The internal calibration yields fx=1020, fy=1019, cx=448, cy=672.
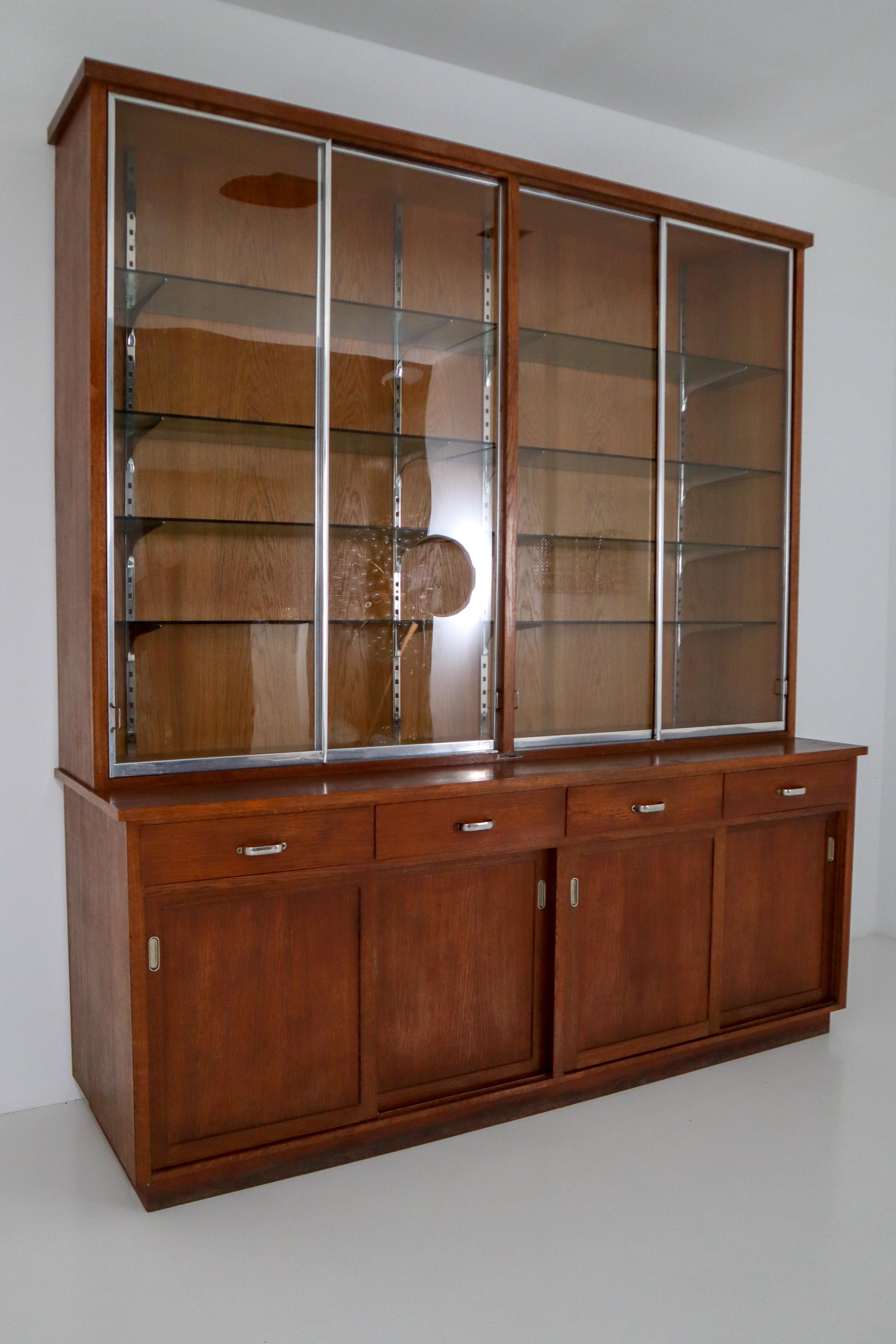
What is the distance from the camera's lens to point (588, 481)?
10.5 feet

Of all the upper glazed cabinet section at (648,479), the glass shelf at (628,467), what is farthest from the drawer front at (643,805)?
the glass shelf at (628,467)

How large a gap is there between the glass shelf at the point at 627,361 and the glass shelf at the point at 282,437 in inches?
15.7

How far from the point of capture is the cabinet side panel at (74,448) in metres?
2.38

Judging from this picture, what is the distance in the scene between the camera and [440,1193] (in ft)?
7.75

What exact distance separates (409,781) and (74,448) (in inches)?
45.8

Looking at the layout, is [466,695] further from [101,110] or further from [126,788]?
[101,110]

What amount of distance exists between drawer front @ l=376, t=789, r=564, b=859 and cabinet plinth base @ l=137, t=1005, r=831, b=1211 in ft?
2.15

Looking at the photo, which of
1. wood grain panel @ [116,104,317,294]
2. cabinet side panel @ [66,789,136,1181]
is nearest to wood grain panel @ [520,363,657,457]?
wood grain panel @ [116,104,317,294]

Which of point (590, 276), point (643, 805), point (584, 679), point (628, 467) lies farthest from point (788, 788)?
point (590, 276)

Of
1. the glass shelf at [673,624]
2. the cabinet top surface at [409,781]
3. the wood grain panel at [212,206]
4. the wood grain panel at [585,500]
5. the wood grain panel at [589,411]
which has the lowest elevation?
the cabinet top surface at [409,781]

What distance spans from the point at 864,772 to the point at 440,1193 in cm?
284

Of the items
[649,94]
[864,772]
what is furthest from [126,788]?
[864,772]

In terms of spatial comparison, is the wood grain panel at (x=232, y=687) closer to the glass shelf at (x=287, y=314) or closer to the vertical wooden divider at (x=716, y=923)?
the glass shelf at (x=287, y=314)

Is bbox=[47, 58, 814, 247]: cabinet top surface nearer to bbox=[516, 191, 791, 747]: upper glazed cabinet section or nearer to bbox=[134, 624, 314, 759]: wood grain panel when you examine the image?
bbox=[516, 191, 791, 747]: upper glazed cabinet section
